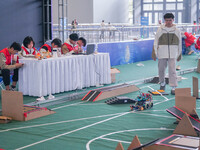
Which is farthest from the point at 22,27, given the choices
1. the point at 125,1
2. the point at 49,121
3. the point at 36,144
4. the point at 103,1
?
the point at 125,1

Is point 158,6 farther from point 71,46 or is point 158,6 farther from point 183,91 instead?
point 183,91

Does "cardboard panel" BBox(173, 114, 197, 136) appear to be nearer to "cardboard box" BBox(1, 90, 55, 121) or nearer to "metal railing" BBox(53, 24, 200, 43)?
"cardboard box" BBox(1, 90, 55, 121)

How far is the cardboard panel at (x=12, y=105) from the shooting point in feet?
19.5

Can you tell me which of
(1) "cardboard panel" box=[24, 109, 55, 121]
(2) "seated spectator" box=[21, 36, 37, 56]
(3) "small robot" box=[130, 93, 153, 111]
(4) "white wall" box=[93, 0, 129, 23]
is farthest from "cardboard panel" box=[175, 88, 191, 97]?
(4) "white wall" box=[93, 0, 129, 23]

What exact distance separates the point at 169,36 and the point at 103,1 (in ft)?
99.4

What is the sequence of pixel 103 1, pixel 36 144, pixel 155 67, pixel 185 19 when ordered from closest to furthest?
pixel 36 144, pixel 155 67, pixel 103 1, pixel 185 19

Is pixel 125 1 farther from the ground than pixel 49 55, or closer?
farther from the ground

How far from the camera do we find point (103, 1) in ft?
123

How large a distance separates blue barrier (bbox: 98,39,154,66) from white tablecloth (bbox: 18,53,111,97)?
13.3ft

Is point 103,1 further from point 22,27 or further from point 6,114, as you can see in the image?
point 6,114

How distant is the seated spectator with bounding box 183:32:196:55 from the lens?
59.5 feet

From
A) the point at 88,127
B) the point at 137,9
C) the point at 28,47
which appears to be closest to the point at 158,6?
the point at 137,9

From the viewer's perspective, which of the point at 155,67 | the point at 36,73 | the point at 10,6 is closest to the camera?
the point at 36,73

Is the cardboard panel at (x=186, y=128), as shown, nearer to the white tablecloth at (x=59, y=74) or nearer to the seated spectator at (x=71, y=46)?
the white tablecloth at (x=59, y=74)
